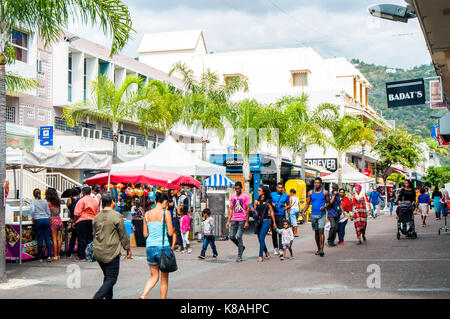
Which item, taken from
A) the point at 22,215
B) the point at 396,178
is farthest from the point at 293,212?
the point at 396,178

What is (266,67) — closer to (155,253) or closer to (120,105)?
(120,105)

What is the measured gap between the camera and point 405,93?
47.5ft

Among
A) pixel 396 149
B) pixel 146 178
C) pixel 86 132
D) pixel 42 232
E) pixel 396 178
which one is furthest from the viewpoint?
pixel 396 178

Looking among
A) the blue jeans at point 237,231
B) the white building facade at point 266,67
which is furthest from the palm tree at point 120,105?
the white building facade at point 266,67

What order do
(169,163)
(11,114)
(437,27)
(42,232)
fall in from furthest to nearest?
(11,114) → (169,163) → (42,232) → (437,27)

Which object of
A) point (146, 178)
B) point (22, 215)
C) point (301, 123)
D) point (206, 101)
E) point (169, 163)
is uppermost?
point (206, 101)

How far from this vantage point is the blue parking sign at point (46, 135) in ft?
80.2

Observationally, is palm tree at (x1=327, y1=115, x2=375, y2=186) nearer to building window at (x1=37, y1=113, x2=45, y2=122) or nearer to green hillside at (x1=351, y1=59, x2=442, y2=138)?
building window at (x1=37, y1=113, x2=45, y2=122)

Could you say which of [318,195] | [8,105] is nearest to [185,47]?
[8,105]

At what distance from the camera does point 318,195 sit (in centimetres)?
1357

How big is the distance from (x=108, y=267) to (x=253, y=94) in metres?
44.6

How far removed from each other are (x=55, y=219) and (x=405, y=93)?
9369 millimetres

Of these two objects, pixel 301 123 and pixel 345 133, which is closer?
pixel 301 123

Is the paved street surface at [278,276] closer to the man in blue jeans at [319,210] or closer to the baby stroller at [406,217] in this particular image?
the man in blue jeans at [319,210]
